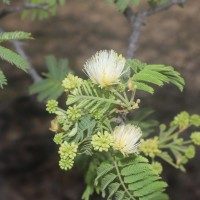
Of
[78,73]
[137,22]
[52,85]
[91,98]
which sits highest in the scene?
[137,22]

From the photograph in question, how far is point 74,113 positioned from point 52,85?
824 millimetres

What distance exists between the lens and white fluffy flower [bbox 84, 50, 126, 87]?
1090 millimetres

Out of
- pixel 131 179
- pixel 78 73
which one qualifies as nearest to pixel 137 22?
pixel 131 179

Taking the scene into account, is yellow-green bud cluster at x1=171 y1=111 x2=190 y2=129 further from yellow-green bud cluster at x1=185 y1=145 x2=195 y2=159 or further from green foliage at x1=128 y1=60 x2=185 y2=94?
green foliage at x1=128 y1=60 x2=185 y2=94

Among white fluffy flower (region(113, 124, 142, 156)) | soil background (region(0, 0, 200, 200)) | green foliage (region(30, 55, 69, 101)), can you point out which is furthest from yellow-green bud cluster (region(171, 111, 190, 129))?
soil background (region(0, 0, 200, 200))

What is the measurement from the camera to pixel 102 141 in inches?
42.9

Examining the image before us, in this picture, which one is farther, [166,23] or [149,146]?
[166,23]

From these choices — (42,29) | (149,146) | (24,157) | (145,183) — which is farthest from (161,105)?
(145,183)

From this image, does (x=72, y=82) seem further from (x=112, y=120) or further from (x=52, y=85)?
(x=52, y=85)

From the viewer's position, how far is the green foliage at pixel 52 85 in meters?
1.89

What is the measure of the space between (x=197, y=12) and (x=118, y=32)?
771 mm

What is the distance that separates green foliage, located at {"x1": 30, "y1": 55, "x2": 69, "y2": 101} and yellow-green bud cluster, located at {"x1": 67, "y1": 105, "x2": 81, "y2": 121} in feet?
2.34

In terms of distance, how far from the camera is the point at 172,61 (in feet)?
13.5

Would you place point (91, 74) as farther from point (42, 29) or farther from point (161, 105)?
point (42, 29)
